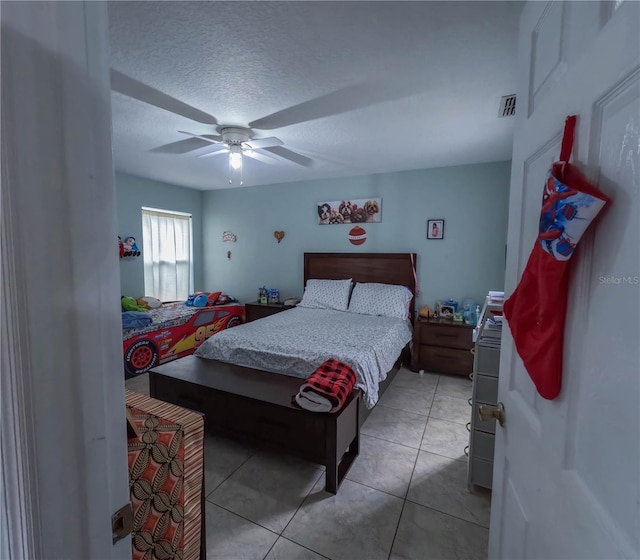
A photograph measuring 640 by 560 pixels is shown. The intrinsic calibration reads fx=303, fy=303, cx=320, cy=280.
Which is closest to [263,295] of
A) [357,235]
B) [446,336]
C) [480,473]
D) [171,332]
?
[171,332]

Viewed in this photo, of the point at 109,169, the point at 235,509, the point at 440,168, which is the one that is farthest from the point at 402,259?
the point at 109,169

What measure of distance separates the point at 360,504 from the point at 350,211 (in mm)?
3101

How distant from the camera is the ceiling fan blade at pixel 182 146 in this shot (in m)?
2.61

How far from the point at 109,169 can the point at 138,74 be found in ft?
5.73

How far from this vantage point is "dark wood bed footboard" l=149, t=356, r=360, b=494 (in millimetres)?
1734

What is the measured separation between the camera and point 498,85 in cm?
177

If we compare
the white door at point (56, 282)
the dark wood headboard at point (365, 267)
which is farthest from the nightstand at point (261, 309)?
the white door at point (56, 282)

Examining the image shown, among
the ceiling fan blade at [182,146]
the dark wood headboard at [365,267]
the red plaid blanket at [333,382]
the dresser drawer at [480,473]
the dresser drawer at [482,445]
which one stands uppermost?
the ceiling fan blade at [182,146]

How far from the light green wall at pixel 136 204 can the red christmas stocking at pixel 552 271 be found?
12.4ft

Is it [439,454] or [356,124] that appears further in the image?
[356,124]

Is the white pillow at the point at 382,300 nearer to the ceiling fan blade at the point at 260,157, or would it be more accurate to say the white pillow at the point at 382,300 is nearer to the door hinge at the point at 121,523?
the ceiling fan blade at the point at 260,157

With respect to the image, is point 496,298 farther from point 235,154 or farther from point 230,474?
point 235,154

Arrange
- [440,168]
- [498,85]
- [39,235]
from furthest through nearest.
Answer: [440,168] < [498,85] < [39,235]

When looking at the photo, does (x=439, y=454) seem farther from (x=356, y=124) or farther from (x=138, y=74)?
(x=138, y=74)
